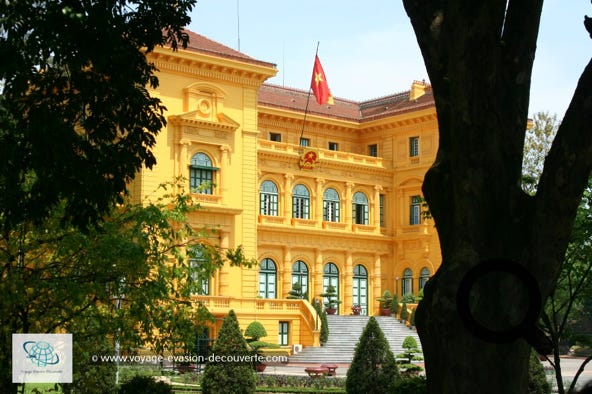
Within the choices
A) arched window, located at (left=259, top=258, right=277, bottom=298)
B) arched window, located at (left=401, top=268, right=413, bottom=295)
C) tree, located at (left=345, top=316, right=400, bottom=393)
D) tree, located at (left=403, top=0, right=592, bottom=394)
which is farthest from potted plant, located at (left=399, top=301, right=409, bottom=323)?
tree, located at (left=403, top=0, right=592, bottom=394)

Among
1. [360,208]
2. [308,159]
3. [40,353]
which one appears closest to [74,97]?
[40,353]

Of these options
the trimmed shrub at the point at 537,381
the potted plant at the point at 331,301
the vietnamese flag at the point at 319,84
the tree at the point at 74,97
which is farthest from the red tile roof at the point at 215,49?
the tree at the point at 74,97

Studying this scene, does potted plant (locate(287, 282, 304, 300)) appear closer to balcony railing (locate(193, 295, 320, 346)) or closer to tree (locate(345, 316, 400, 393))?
balcony railing (locate(193, 295, 320, 346))

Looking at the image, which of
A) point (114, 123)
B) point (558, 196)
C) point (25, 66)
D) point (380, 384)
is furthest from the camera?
point (380, 384)

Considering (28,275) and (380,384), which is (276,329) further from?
(28,275)

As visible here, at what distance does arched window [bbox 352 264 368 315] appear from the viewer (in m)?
52.8

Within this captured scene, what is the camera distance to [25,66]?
966 centimetres

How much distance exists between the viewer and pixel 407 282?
53.8 metres

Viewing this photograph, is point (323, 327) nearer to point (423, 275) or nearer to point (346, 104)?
point (423, 275)

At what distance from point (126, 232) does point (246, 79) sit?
29.1 meters

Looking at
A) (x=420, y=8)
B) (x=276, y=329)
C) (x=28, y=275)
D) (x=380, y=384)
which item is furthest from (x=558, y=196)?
(x=276, y=329)

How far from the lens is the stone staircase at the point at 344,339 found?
4203 cm

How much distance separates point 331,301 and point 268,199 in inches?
239

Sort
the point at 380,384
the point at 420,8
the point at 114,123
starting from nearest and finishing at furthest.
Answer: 1. the point at 420,8
2. the point at 114,123
3. the point at 380,384
